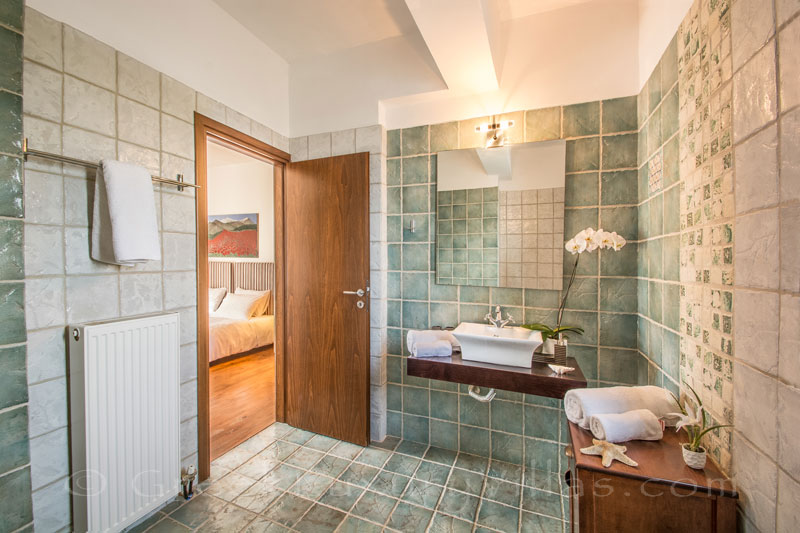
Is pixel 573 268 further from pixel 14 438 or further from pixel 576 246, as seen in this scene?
pixel 14 438

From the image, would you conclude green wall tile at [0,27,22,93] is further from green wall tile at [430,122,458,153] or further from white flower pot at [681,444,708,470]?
white flower pot at [681,444,708,470]

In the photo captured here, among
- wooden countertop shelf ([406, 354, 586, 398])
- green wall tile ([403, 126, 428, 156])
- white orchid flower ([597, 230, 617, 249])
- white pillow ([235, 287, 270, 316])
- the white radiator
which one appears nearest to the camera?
the white radiator

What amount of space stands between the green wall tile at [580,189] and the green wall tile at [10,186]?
2.39m

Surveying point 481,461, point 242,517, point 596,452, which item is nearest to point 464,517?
point 481,461

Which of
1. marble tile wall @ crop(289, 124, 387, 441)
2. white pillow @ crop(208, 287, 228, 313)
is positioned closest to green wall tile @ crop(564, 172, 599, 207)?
marble tile wall @ crop(289, 124, 387, 441)

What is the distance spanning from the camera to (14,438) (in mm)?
1126

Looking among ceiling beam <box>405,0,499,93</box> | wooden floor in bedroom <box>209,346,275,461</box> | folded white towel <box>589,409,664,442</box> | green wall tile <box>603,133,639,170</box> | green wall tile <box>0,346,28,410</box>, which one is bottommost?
wooden floor in bedroom <box>209,346,275,461</box>

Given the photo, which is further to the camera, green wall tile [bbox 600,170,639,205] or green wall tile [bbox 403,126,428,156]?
green wall tile [bbox 403,126,428,156]

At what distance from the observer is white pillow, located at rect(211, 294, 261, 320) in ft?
14.3

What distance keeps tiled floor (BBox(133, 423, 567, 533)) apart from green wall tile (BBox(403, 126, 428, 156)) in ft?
6.70

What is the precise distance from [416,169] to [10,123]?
1853mm

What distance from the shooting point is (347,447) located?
229cm

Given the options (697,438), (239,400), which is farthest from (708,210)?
(239,400)

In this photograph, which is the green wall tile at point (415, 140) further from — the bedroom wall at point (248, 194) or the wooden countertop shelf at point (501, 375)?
the bedroom wall at point (248, 194)
